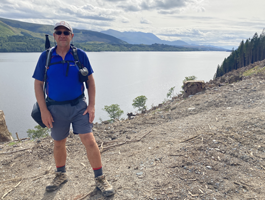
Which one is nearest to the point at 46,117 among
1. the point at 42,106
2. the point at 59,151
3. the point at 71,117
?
the point at 42,106

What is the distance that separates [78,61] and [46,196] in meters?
2.71

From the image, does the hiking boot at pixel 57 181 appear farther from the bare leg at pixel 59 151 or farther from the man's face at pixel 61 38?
the man's face at pixel 61 38

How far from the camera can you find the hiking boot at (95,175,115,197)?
358 cm

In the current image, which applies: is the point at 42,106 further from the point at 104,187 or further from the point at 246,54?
the point at 246,54

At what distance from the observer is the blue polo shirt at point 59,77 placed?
3.38 metres

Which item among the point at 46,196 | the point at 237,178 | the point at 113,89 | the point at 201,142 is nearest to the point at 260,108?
the point at 201,142

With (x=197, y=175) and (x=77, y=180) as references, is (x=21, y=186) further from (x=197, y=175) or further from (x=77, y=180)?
(x=197, y=175)

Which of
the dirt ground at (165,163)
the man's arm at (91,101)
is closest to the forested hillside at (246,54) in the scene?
the dirt ground at (165,163)

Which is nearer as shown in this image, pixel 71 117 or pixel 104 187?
pixel 71 117

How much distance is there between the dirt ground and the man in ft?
2.64

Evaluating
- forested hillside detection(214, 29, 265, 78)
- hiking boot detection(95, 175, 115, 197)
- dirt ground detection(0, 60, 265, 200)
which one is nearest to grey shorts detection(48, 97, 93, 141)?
hiking boot detection(95, 175, 115, 197)

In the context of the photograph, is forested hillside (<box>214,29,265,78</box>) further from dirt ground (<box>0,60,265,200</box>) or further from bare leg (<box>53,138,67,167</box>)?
bare leg (<box>53,138,67,167</box>)

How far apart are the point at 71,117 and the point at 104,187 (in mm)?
1456

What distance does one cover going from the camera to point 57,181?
4.07 metres
